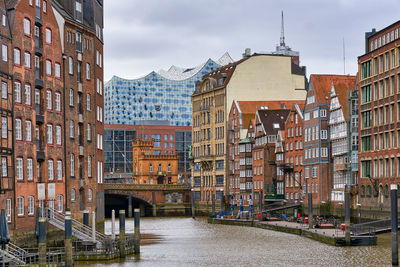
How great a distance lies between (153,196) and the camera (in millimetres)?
152125

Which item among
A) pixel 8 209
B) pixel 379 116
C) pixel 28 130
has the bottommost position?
pixel 8 209

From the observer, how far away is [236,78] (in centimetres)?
15862

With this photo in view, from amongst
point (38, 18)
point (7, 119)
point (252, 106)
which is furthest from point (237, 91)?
point (7, 119)

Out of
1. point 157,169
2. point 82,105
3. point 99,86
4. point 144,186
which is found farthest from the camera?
point 157,169

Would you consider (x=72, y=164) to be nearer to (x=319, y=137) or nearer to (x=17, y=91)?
(x=17, y=91)

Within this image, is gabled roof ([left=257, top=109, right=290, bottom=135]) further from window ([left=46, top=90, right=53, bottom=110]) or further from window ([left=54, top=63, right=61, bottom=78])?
window ([left=46, top=90, right=53, bottom=110])

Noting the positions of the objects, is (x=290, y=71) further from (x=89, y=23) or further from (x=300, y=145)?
(x=89, y=23)

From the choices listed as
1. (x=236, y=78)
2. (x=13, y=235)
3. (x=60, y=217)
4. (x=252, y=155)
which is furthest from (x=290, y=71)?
(x=13, y=235)

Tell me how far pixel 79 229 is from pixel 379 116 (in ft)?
140

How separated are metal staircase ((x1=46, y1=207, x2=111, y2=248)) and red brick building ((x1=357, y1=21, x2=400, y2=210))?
122 ft

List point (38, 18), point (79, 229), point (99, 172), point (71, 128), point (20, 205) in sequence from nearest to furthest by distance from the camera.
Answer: point (20, 205) < point (79, 229) < point (38, 18) < point (71, 128) < point (99, 172)

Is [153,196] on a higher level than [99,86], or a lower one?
lower

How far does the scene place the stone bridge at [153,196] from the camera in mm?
147375


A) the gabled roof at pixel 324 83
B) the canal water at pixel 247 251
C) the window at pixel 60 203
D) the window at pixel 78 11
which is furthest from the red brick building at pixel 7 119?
the gabled roof at pixel 324 83
